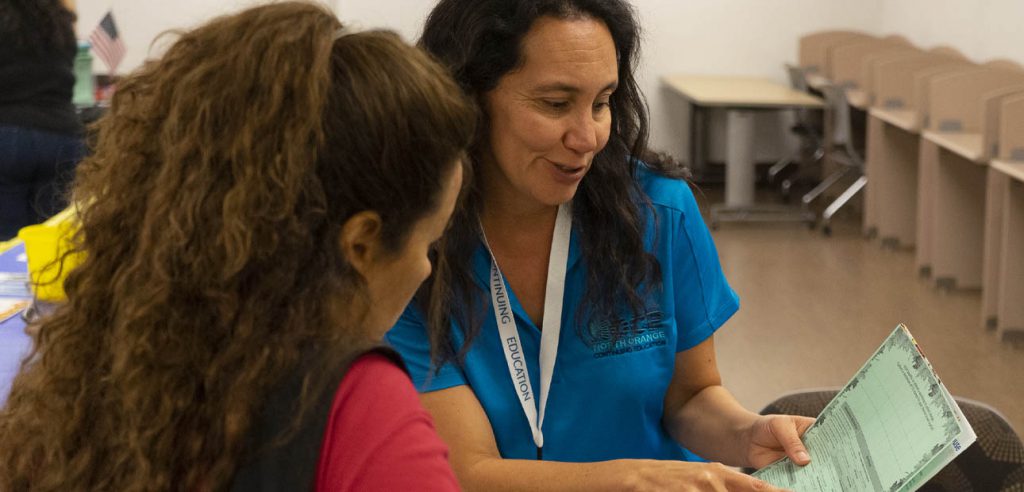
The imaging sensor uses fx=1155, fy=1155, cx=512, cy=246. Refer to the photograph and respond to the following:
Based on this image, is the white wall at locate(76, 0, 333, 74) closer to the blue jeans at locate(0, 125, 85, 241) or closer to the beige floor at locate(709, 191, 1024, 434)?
the beige floor at locate(709, 191, 1024, 434)

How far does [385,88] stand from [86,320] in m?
0.32

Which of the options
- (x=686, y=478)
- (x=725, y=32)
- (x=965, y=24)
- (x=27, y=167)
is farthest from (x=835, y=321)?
(x=686, y=478)

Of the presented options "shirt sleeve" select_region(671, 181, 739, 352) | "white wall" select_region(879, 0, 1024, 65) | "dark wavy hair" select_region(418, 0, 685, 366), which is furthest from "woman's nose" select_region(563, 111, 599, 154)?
"white wall" select_region(879, 0, 1024, 65)

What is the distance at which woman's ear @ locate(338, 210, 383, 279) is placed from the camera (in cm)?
91

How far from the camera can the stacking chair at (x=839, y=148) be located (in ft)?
22.2

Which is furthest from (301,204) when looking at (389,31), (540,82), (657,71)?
(657,71)

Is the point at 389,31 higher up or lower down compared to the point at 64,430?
higher up

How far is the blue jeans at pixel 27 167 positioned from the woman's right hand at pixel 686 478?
247 cm

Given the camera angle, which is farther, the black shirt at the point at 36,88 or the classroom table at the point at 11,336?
the black shirt at the point at 36,88

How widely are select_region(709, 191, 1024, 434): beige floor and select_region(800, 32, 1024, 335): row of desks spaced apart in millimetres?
151

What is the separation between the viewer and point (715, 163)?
866cm

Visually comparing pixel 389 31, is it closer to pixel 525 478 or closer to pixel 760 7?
pixel 525 478

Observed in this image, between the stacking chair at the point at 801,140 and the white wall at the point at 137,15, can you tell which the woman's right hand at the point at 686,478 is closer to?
the stacking chair at the point at 801,140

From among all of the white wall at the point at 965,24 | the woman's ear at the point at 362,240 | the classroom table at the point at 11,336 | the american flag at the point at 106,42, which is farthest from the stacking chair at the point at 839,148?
the woman's ear at the point at 362,240
